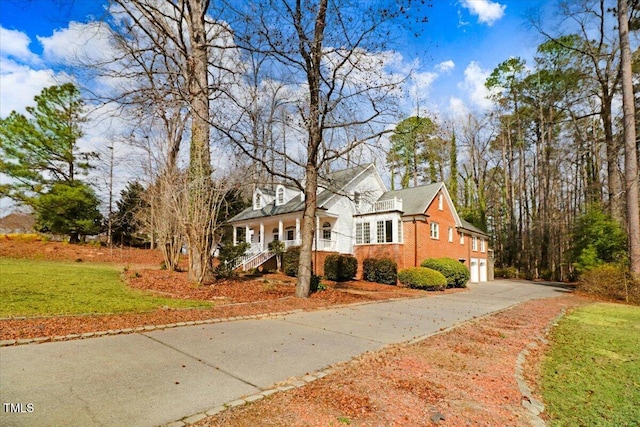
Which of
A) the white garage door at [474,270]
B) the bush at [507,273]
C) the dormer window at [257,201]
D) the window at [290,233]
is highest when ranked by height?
the dormer window at [257,201]

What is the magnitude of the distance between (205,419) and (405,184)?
37306 mm

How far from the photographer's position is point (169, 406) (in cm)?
342

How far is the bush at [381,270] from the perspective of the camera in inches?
834

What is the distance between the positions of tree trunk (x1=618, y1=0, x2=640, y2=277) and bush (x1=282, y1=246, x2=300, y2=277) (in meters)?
17.2

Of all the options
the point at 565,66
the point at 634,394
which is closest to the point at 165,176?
the point at 634,394

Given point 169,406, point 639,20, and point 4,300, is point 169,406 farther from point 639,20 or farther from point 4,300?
point 639,20

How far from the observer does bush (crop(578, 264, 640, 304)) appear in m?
15.6

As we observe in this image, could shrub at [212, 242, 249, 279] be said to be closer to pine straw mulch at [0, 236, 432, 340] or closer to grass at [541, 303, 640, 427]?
pine straw mulch at [0, 236, 432, 340]

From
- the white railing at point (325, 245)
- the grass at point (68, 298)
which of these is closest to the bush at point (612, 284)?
the white railing at point (325, 245)

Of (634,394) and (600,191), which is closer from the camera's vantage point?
(634,394)

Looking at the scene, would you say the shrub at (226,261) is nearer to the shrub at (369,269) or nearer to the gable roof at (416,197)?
the shrub at (369,269)

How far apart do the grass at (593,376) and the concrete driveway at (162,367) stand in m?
2.56

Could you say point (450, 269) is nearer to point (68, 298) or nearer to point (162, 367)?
point (68, 298)

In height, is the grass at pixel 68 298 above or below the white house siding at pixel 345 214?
below
